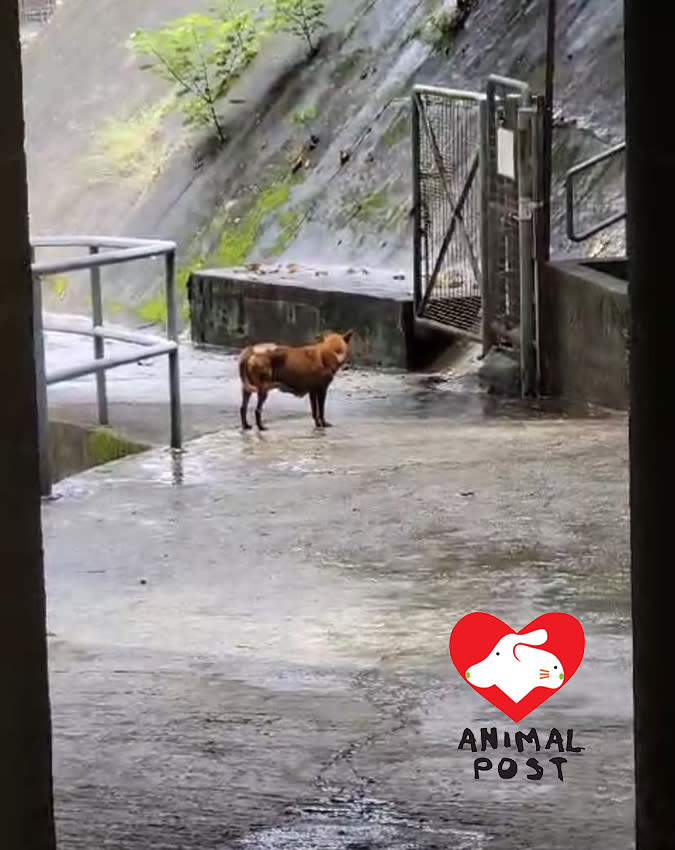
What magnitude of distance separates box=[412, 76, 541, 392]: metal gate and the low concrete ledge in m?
0.32

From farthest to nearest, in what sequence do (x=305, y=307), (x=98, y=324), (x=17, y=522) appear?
(x=305, y=307)
(x=98, y=324)
(x=17, y=522)

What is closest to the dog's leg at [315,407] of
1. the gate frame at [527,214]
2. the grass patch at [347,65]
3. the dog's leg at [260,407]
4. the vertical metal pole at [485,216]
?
the dog's leg at [260,407]

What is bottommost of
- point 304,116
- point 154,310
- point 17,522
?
point 154,310

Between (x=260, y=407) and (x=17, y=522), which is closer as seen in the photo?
(x=17, y=522)

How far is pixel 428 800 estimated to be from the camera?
12.9 feet

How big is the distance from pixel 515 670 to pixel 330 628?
1202 mm

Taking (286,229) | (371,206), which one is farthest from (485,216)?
(286,229)

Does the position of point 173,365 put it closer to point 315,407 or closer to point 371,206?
point 315,407

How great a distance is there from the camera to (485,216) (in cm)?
1045

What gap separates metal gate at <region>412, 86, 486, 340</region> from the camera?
36.2 ft

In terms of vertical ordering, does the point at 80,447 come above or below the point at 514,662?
below

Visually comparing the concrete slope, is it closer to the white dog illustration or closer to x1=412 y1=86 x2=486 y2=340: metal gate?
x1=412 y1=86 x2=486 y2=340: metal gate

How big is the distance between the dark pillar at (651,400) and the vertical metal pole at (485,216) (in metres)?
7.65

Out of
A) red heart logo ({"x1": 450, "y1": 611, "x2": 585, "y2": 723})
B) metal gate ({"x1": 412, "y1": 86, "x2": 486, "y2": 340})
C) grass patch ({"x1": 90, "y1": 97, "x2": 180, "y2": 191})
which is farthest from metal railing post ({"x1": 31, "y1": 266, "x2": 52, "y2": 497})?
grass patch ({"x1": 90, "y1": 97, "x2": 180, "y2": 191})
